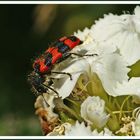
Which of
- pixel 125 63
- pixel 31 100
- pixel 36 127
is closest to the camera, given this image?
pixel 125 63

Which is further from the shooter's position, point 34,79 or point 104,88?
point 34,79

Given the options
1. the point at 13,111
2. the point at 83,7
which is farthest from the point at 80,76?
the point at 83,7

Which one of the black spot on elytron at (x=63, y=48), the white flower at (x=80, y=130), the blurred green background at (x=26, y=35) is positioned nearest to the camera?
the white flower at (x=80, y=130)

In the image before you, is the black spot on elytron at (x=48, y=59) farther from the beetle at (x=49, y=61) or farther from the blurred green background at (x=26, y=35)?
the blurred green background at (x=26, y=35)

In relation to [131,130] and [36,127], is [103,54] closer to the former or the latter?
[131,130]

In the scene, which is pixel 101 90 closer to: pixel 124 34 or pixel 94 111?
pixel 94 111

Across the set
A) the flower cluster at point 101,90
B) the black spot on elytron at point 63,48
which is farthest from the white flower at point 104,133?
the black spot on elytron at point 63,48

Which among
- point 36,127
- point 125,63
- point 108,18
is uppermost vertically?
point 108,18
